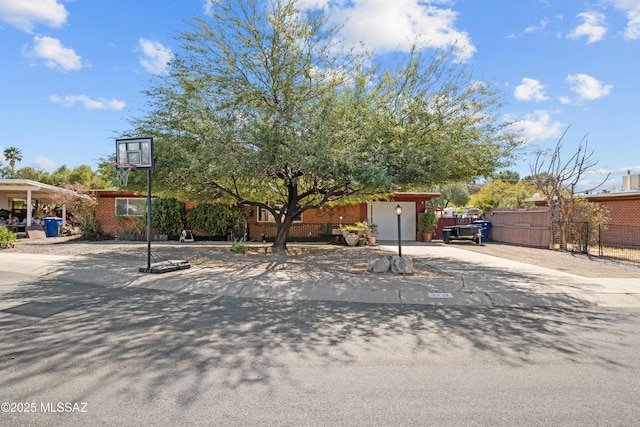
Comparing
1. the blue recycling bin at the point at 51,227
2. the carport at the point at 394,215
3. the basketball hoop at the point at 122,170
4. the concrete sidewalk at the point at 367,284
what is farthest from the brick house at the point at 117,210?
the carport at the point at 394,215

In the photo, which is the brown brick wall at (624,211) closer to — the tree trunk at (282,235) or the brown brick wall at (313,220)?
the brown brick wall at (313,220)

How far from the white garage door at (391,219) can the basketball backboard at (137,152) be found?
13.5 m

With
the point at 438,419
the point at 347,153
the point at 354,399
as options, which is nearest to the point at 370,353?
the point at 354,399

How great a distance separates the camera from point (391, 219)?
21984mm

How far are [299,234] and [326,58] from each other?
11.0 metres

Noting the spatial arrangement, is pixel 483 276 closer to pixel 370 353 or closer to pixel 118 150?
pixel 370 353

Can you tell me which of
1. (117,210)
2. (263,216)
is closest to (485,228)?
(263,216)

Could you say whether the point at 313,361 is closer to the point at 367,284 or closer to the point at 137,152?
the point at 367,284

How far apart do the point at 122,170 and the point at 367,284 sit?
745cm

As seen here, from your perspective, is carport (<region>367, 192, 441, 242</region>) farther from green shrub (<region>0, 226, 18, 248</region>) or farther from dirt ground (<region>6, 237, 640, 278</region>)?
green shrub (<region>0, 226, 18, 248</region>)

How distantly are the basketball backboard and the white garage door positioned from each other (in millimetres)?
13542

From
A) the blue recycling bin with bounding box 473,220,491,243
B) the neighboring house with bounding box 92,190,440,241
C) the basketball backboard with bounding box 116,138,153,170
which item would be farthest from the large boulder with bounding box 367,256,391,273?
the blue recycling bin with bounding box 473,220,491,243

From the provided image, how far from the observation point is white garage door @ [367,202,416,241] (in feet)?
71.8

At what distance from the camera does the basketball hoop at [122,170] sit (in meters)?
10.5
